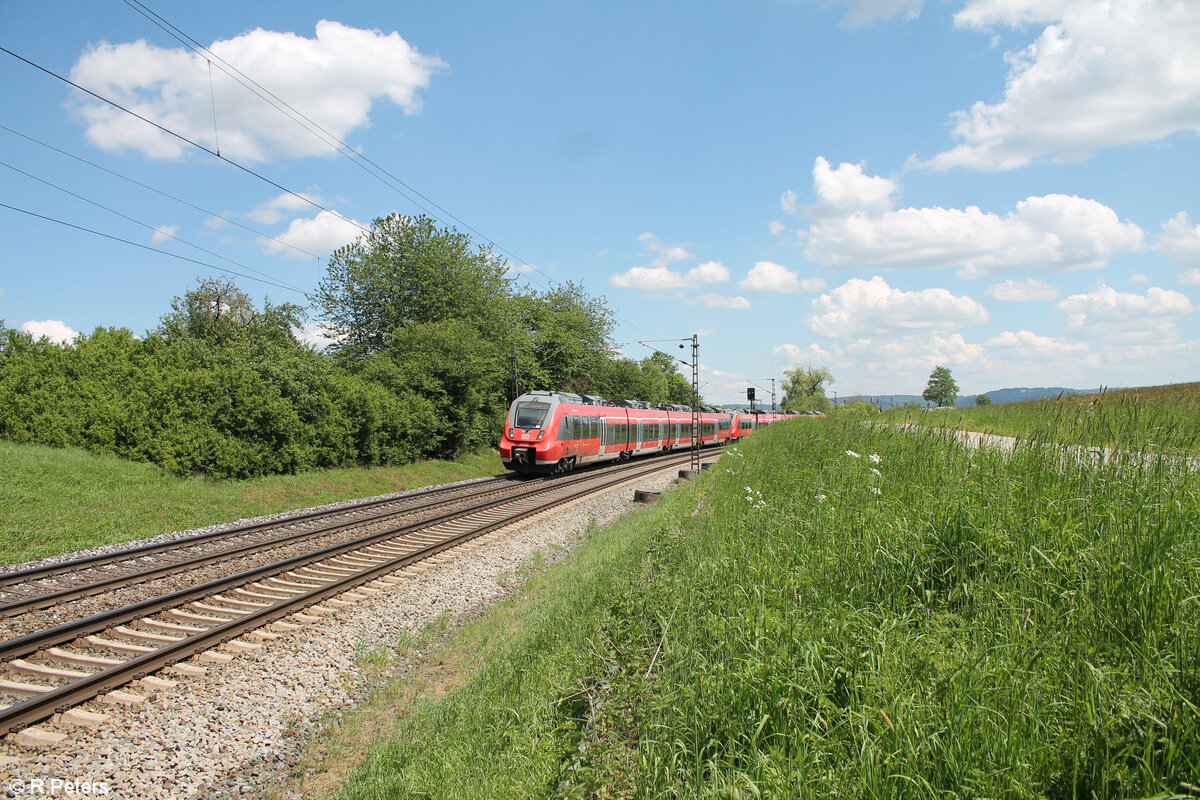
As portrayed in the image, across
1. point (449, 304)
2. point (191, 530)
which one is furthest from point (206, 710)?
point (449, 304)

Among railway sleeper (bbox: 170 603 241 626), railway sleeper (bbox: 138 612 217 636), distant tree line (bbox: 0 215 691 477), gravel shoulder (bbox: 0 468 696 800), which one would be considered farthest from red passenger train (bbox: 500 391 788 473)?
railway sleeper (bbox: 138 612 217 636)

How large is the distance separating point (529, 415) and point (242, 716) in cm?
1917

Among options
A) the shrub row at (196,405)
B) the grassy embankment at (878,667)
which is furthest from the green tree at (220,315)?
the grassy embankment at (878,667)

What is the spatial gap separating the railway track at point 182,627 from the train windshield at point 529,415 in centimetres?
1260

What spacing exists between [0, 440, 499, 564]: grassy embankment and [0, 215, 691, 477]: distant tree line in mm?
1075

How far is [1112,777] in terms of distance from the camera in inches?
75.4

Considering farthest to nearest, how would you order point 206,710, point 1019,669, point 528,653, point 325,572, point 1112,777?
point 325,572
point 528,653
point 206,710
point 1019,669
point 1112,777

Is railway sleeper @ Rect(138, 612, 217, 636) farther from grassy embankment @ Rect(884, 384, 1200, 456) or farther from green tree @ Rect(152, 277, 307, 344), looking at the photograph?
green tree @ Rect(152, 277, 307, 344)

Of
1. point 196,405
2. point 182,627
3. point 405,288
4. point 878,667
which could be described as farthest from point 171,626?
point 405,288

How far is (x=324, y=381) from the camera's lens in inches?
850

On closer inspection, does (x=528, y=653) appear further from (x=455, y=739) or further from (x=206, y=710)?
(x=206, y=710)

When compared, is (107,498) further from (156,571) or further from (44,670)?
(44,670)

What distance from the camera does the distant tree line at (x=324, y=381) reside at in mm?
17641

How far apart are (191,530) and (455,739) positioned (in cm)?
1137
